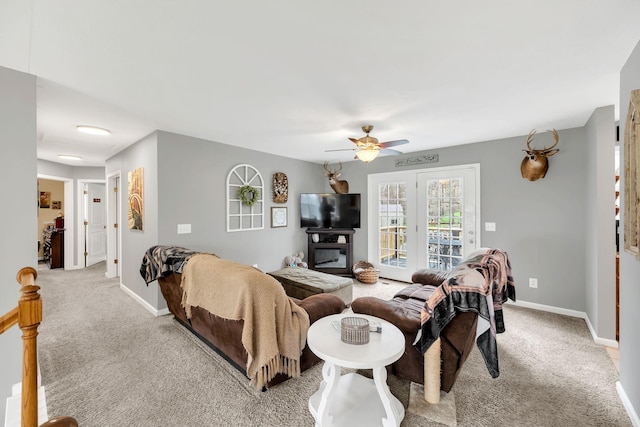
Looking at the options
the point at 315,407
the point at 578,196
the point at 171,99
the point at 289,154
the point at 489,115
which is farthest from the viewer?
the point at 289,154

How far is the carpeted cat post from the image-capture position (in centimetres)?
178

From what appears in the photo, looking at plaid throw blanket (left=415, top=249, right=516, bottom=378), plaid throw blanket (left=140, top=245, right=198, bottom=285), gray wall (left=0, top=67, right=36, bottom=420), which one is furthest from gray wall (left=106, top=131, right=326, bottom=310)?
plaid throw blanket (left=415, top=249, right=516, bottom=378)

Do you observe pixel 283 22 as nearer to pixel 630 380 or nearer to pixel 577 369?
pixel 630 380

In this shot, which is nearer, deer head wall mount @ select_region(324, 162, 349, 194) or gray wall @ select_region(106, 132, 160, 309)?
gray wall @ select_region(106, 132, 160, 309)

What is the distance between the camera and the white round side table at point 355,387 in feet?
4.96

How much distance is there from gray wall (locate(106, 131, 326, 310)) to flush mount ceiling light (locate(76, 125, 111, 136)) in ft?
1.42

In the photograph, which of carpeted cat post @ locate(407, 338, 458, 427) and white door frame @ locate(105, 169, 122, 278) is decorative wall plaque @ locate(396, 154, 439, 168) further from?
white door frame @ locate(105, 169, 122, 278)

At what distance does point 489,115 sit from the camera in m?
3.00

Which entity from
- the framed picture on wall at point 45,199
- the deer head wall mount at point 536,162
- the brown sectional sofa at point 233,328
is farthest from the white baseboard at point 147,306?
the framed picture on wall at point 45,199

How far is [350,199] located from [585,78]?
3634 millimetres

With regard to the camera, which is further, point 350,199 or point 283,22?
point 350,199

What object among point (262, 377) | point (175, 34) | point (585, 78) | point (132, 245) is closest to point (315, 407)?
point (262, 377)

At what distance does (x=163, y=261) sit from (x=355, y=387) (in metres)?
2.23

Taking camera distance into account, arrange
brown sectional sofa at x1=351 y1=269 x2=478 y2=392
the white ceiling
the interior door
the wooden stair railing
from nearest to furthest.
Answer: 1. the wooden stair railing
2. the white ceiling
3. brown sectional sofa at x1=351 y1=269 x2=478 y2=392
4. the interior door
